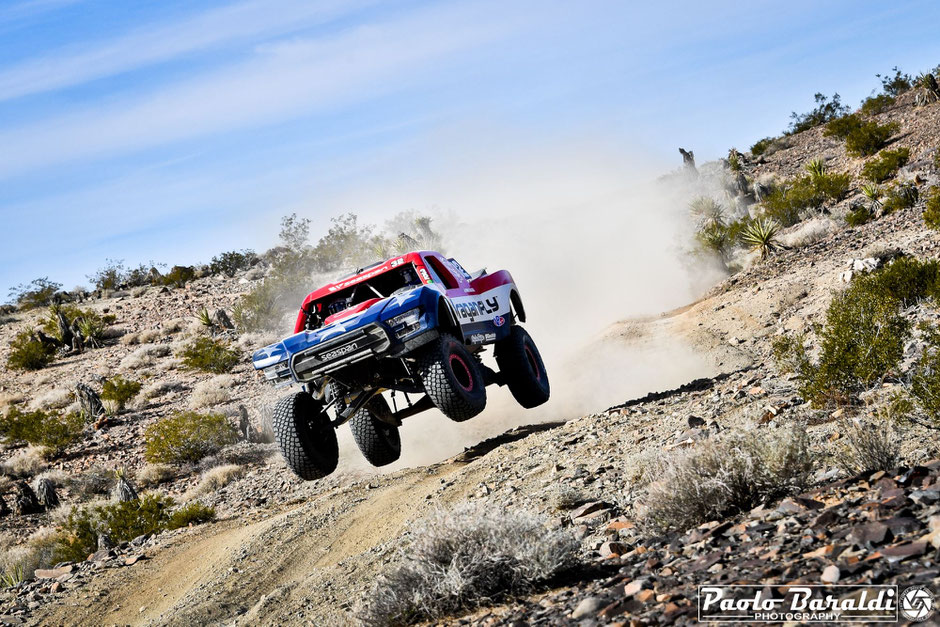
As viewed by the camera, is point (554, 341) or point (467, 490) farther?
point (554, 341)

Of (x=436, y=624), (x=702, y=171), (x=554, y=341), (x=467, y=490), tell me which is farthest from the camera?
(x=702, y=171)

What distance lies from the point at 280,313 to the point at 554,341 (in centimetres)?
1299

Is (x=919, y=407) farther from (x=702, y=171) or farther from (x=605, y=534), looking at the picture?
(x=702, y=171)

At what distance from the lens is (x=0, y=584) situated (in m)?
14.8

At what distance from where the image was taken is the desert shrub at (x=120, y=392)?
2694 cm

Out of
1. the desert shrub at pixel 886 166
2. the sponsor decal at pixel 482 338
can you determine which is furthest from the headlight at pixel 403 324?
the desert shrub at pixel 886 166

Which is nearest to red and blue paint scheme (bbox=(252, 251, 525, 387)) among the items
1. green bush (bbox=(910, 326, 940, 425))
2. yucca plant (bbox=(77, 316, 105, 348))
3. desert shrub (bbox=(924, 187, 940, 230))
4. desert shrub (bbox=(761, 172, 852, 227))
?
green bush (bbox=(910, 326, 940, 425))

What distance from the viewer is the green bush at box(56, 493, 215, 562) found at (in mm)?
14594

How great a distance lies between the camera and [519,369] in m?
12.9

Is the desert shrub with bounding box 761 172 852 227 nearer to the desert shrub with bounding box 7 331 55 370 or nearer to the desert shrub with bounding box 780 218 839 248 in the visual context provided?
the desert shrub with bounding box 780 218 839 248

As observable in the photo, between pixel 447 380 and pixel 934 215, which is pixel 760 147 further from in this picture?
pixel 447 380

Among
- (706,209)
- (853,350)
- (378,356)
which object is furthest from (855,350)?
(706,209)

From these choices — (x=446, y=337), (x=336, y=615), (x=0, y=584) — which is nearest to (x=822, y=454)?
(x=336, y=615)

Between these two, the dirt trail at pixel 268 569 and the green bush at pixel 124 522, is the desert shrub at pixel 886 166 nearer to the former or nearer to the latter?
the dirt trail at pixel 268 569
